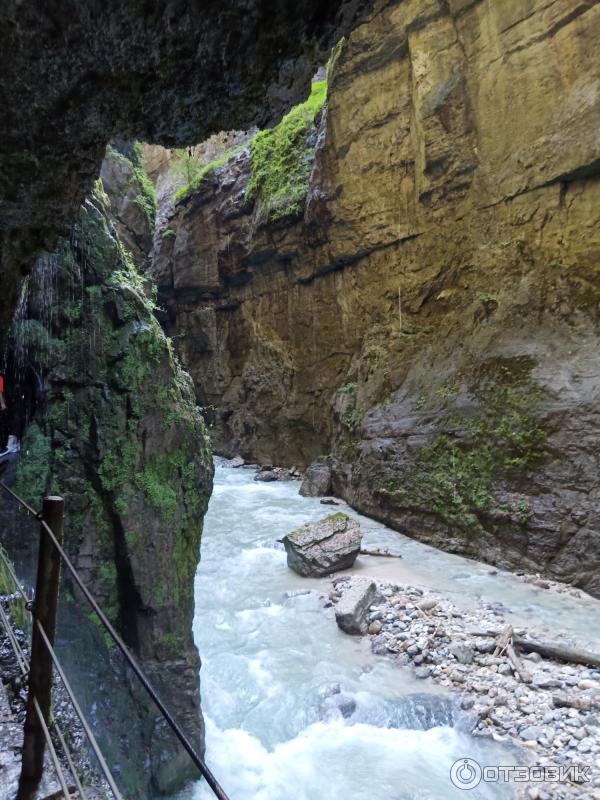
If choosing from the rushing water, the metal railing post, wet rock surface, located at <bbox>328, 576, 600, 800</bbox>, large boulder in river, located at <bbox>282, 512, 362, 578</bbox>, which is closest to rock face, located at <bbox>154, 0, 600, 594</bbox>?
the rushing water

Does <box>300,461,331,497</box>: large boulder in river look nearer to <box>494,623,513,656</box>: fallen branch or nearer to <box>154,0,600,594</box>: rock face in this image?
<box>154,0,600,594</box>: rock face

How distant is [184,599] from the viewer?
16.4 ft

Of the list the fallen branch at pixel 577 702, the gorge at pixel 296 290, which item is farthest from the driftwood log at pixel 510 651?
the gorge at pixel 296 290

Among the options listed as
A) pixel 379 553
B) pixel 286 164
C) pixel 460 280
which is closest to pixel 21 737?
pixel 379 553

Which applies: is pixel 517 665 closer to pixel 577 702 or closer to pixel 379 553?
pixel 577 702

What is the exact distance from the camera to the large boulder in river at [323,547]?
28.1 ft

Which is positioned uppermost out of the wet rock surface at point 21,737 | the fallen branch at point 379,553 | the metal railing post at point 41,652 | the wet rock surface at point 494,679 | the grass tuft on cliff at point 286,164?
the grass tuft on cliff at point 286,164

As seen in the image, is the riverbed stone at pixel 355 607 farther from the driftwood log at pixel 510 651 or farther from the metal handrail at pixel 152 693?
the metal handrail at pixel 152 693

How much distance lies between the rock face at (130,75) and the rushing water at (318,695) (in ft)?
17.3

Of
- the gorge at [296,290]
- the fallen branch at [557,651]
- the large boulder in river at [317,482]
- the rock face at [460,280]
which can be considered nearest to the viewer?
the gorge at [296,290]

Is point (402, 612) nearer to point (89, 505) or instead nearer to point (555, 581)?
point (555, 581)

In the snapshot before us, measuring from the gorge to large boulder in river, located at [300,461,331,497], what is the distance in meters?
0.43

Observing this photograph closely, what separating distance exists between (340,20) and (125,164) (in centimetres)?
2147

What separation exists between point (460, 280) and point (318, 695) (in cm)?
973
